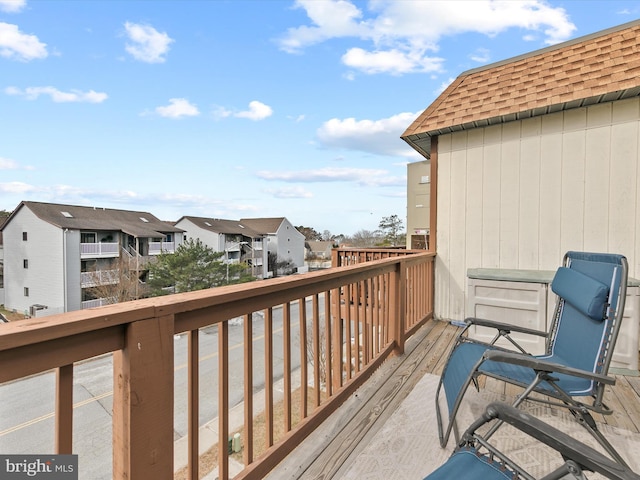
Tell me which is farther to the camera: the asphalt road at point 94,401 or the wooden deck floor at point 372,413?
the wooden deck floor at point 372,413

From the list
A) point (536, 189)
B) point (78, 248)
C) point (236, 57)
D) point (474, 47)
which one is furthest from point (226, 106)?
point (536, 189)

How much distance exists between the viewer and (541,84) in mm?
3703

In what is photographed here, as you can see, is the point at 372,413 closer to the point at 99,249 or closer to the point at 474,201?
the point at 474,201

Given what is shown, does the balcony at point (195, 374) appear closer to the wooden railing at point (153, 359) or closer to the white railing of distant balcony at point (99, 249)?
the wooden railing at point (153, 359)

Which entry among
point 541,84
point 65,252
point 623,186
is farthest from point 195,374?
point 65,252

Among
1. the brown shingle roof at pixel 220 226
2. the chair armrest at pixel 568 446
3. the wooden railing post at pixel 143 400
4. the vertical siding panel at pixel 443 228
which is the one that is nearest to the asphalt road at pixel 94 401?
the wooden railing post at pixel 143 400

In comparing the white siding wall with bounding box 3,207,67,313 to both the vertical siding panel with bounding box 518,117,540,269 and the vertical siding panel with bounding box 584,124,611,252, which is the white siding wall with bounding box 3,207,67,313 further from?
the vertical siding panel with bounding box 584,124,611,252

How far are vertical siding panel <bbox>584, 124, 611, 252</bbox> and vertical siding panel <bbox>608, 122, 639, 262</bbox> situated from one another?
0.16ft

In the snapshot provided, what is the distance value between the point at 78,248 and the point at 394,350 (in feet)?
51.4

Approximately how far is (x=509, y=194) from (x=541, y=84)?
131 centimetres

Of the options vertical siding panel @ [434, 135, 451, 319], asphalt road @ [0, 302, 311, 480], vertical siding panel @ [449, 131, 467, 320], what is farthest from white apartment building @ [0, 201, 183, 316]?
vertical siding panel @ [449, 131, 467, 320]

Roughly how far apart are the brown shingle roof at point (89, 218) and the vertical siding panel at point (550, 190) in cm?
1504

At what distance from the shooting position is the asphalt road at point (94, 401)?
1.21 m

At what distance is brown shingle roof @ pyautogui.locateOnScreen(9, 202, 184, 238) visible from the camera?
13195 mm
